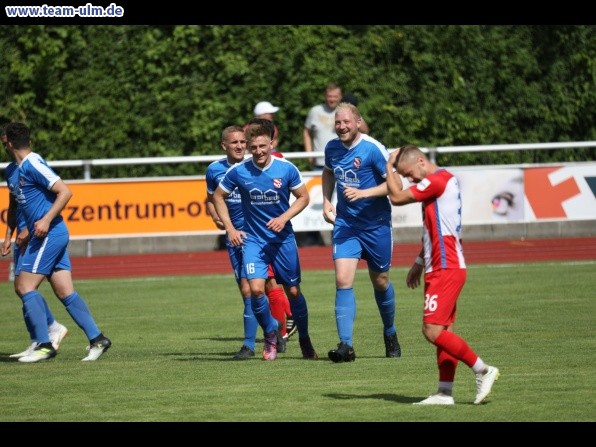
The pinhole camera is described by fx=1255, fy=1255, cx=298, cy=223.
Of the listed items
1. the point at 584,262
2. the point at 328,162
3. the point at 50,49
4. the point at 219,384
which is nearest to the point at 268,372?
the point at 219,384

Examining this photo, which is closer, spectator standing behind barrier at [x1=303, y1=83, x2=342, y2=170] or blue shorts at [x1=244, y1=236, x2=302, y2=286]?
blue shorts at [x1=244, y1=236, x2=302, y2=286]

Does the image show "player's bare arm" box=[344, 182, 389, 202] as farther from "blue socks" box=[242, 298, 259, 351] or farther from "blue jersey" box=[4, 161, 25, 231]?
"blue jersey" box=[4, 161, 25, 231]

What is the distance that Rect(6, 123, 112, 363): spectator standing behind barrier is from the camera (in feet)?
36.6

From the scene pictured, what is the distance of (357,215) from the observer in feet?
35.0

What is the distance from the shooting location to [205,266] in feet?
66.5

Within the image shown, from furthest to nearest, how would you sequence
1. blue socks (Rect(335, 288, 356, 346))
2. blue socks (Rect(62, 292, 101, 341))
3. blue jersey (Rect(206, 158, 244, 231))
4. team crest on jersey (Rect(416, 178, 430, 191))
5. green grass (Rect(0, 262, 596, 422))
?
blue jersey (Rect(206, 158, 244, 231)) → blue socks (Rect(62, 292, 101, 341)) → blue socks (Rect(335, 288, 356, 346)) → team crest on jersey (Rect(416, 178, 430, 191)) → green grass (Rect(0, 262, 596, 422))

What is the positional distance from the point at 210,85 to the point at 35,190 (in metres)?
12.5

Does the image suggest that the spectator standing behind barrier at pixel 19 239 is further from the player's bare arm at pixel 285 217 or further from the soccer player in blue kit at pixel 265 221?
the player's bare arm at pixel 285 217

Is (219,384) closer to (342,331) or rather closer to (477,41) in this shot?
(342,331)

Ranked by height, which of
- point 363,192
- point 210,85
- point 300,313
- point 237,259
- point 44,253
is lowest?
point 300,313

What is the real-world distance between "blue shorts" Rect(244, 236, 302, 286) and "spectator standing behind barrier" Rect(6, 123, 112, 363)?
164 cm

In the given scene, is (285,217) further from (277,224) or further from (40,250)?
(40,250)

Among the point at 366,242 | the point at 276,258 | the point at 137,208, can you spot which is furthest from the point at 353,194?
the point at 137,208

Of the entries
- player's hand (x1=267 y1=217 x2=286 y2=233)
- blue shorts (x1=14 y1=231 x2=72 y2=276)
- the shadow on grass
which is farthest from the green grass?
player's hand (x1=267 y1=217 x2=286 y2=233)
